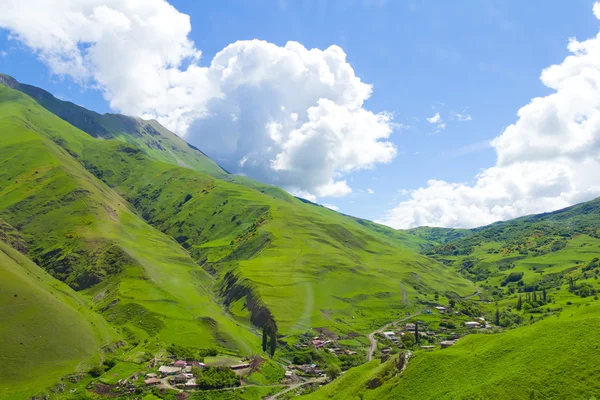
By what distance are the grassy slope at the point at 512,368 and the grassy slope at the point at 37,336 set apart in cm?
8319

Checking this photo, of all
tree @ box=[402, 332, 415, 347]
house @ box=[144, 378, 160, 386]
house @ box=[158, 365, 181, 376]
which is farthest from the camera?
tree @ box=[402, 332, 415, 347]

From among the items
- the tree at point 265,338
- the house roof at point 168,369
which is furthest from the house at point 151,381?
the tree at point 265,338

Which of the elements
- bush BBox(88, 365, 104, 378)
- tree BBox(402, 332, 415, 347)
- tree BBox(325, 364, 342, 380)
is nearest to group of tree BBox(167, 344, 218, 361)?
bush BBox(88, 365, 104, 378)

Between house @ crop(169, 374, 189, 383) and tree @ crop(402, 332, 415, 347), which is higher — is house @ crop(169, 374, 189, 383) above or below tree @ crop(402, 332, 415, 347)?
above

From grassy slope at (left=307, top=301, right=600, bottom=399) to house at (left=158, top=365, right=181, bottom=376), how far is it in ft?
196

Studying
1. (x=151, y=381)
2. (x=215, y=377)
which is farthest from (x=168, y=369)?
(x=215, y=377)

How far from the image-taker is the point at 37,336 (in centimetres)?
12375

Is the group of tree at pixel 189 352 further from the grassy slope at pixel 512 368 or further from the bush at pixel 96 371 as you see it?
the grassy slope at pixel 512 368

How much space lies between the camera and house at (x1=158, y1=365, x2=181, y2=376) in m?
119

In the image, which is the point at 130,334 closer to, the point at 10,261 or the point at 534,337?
the point at 10,261

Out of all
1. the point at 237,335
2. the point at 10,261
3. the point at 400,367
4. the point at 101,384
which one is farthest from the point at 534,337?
the point at 10,261

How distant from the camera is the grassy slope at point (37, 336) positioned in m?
109

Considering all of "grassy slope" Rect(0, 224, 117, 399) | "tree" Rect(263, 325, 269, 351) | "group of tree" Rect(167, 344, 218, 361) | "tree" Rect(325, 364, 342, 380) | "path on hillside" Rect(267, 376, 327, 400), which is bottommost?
"path on hillside" Rect(267, 376, 327, 400)

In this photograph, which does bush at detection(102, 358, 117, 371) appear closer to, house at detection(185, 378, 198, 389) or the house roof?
the house roof
